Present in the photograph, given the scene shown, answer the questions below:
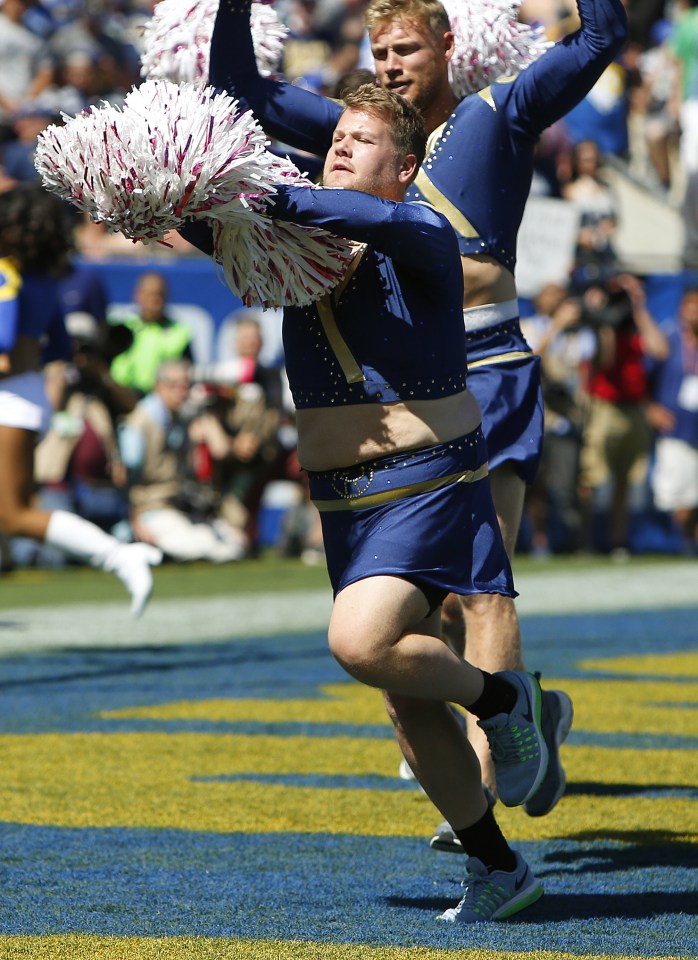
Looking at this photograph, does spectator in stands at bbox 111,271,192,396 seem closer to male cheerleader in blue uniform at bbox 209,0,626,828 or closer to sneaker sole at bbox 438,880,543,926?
male cheerleader in blue uniform at bbox 209,0,626,828

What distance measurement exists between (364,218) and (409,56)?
3.55ft

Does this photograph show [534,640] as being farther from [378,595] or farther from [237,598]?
[378,595]

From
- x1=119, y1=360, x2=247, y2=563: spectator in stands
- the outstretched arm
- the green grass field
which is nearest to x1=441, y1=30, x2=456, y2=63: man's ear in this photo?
the outstretched arm

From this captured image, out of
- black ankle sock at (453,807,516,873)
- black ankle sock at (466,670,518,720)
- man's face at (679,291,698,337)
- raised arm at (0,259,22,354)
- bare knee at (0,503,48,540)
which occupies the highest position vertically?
black ankle sock at (466,670,518,720)

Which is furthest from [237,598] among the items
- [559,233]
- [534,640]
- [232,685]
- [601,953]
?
[601,953]

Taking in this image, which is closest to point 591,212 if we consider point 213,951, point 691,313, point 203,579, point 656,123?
point 691,313

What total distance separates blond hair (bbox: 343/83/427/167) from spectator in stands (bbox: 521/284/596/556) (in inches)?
370

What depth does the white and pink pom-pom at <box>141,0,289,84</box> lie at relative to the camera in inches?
180

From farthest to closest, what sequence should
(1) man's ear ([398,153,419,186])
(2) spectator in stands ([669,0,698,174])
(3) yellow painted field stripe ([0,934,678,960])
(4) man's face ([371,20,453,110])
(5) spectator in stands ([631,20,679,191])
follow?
(5) spectator in stands ([631,20,679,191]) → (2) spectator in stands ([669,0,698,174]) → (4) man's face ([371,20,453,110]) → (1) man's ear ([398,153,419,186]) → (3) yellow painted field stripe ([0,934,678,960])

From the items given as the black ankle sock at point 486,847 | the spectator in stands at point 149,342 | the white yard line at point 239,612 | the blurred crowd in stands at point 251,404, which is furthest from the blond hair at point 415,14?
the spectator in stands at point 149,342

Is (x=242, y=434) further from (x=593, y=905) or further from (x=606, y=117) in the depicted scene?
(x=593, y=905)

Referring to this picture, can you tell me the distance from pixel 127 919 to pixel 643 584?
8225 millimetres

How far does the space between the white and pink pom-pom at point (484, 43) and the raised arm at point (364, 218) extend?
1.37 m

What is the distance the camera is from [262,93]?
4.32 meters
